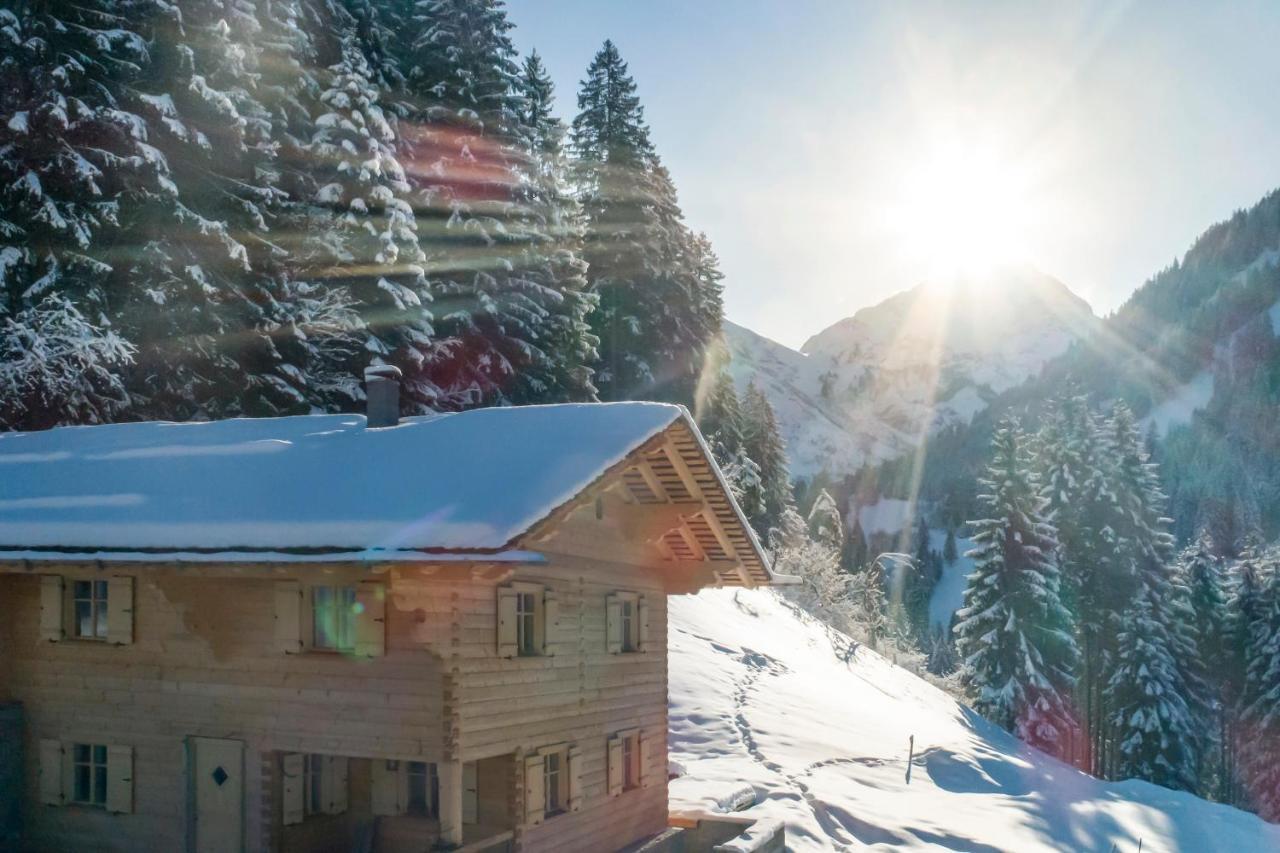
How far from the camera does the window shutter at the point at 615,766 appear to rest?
663 inches

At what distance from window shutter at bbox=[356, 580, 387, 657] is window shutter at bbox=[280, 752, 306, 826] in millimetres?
2039

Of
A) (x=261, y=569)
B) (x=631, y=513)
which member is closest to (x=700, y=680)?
(x=631, y=513)

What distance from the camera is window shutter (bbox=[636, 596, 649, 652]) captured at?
18.0m

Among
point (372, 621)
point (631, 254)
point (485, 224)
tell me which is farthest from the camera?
point (631, 254)

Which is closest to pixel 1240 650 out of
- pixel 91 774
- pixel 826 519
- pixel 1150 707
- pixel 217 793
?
pixel 1150 707

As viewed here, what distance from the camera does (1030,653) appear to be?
153ft

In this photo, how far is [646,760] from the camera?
18047 millimetres

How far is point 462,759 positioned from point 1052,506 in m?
47.0

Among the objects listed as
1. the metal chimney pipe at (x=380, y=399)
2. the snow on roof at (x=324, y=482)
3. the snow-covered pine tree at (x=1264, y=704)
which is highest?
the metal chimney pipe at (x=380, y=399)

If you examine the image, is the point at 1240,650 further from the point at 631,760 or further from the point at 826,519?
the point at 631,760

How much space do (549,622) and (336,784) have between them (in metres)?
3.88

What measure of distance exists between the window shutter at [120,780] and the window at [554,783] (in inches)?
219

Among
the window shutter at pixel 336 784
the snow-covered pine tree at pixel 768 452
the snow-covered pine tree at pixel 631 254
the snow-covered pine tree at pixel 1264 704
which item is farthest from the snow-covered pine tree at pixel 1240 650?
the window shutter at pixel 336 784

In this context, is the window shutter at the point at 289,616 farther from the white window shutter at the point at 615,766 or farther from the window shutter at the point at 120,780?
the white window shutter at the point at 615,766
